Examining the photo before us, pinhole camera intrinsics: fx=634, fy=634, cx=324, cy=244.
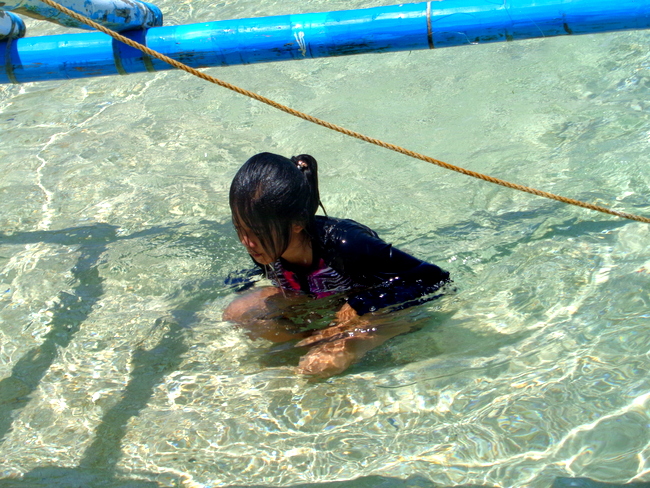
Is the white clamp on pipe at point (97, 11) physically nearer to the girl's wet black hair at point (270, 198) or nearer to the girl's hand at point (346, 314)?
the girl's wet black hair at point (270, 198)

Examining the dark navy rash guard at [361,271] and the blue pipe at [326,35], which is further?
the blue pipe at [326,35]

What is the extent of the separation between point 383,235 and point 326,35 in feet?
3.47

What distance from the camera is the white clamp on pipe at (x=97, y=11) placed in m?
2.85

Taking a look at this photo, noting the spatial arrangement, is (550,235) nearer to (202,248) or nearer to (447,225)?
(447,225)

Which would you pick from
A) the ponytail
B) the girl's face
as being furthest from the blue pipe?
the girl's face

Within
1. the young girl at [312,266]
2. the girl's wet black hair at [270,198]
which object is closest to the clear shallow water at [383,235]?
the young girl at [312,266]

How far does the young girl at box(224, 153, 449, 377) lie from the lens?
→ 199 cm

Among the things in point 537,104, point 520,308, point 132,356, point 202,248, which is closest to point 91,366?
point 132,356

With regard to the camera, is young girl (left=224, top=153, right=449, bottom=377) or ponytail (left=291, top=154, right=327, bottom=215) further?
ponytail (left=291, top=154, right=327, bottom=215)

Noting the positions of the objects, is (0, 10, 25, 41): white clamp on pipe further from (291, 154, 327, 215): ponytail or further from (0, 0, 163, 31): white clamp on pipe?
(291, 154, 327, 215): ponytail

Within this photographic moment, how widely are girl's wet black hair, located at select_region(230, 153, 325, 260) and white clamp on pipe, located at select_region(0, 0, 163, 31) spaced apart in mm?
1490

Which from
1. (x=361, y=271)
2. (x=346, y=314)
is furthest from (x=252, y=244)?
(x=346, y=314)

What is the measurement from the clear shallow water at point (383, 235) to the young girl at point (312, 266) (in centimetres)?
11

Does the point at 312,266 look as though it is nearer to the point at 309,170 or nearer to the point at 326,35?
the point at 309,170
